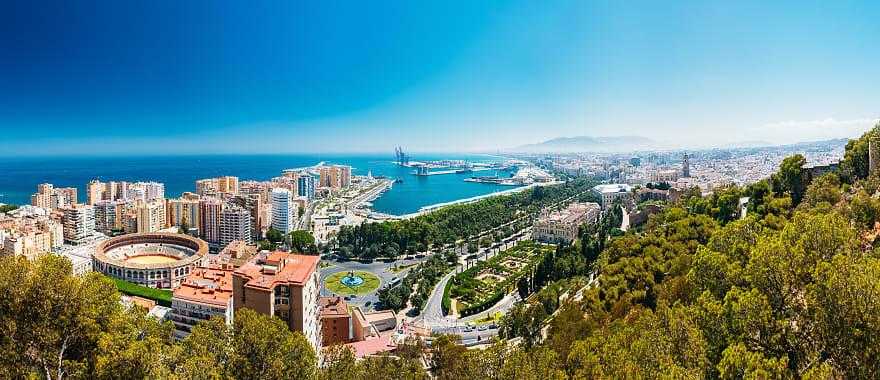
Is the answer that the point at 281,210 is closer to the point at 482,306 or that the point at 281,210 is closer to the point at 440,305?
the point at 440,305

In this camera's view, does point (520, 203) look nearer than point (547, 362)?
No

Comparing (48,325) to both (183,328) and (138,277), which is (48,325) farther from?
(138,277)

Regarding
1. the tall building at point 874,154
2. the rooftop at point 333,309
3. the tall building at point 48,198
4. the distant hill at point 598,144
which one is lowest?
the rooftop at point 333,309

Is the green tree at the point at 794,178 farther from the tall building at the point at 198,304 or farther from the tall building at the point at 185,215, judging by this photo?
the tall building at the point at 185,215

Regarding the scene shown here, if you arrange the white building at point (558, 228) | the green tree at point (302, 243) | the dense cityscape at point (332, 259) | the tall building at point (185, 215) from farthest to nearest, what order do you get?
the tall building at point (185, 215) → the white building at point (558, 228) → the green tree at point (302, 243) → the dense cityscape at point (332, 259)

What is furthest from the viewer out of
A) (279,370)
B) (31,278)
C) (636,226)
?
(636,226)

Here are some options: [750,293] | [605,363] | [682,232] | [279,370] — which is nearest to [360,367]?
[279,370]

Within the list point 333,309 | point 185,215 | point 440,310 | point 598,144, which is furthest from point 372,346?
point 598,144

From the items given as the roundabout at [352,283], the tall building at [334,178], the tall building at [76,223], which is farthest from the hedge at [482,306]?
the tall building at [334,178]
